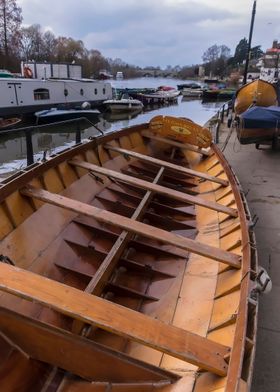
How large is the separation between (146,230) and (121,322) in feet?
4.64

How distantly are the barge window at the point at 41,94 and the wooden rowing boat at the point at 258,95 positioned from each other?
1620 centimetres

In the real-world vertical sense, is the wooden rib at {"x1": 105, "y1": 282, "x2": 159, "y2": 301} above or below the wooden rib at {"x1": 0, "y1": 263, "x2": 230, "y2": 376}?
below

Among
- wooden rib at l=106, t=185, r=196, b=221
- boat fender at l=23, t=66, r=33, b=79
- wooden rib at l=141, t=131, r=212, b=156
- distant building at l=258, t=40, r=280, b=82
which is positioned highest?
distant building at l=258, t=40, r=280, b=82

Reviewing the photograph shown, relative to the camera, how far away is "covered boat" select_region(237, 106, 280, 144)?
35.7 feet

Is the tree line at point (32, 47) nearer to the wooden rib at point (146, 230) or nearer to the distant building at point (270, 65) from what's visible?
the distant building at point (270, 65)

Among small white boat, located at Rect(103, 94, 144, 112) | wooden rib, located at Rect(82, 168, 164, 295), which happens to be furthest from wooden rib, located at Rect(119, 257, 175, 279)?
small white boat, located at Rect(103, 94, 144, 112)

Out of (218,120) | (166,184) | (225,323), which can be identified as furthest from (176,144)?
(218,120)

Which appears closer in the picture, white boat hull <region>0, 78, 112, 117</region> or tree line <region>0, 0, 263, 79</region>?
white boat hull <region>0, 78, 112, 117</region>

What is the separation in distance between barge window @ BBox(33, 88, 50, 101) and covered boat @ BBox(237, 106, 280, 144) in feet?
64.0

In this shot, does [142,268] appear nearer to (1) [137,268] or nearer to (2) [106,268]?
(1) [137,268]

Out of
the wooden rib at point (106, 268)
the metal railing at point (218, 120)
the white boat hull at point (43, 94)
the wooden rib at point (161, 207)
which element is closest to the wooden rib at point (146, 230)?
the wooden rib at point (106, 268)

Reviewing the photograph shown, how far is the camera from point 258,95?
54.3ft

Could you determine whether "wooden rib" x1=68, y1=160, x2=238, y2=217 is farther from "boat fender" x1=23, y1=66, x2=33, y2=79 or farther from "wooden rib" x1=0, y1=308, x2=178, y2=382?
"boat fender" x1=23, y1=66, x2=33, y2=79

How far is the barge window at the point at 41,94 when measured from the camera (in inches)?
1025
